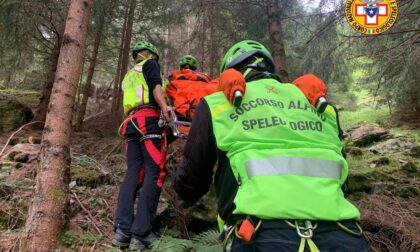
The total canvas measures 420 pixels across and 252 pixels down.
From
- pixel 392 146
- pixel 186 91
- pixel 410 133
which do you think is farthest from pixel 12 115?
pixel 410 133

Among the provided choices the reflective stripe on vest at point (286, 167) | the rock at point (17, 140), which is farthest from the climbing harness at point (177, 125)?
the rock at point (17, 140)

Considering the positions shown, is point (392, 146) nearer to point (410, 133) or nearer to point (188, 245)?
point (410, 133)

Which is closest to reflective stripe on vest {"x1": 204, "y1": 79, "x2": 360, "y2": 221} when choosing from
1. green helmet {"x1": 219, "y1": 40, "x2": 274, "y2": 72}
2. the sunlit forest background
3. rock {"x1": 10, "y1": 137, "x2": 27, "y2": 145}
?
green helmet {"x1": 219, "y1": 40, "x2": 274, "y2": 72}

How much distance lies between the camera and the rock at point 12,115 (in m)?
9.86

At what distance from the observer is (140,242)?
3746mm

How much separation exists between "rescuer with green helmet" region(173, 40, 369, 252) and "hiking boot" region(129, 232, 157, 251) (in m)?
1.65


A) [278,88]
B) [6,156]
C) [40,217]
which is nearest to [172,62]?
[6,156]

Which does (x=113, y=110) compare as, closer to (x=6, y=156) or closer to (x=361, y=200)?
(x=6, y=156)

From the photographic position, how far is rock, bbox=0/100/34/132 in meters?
9.86

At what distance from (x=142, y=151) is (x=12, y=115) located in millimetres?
7664

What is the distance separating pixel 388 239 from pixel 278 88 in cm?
313

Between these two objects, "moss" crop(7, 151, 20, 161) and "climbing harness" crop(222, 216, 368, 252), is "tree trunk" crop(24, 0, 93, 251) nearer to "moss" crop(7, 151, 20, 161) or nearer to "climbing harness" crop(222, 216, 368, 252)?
"climbing harness" crop(222, 216, 368, 252)

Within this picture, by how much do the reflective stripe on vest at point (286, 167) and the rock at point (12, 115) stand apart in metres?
9.71

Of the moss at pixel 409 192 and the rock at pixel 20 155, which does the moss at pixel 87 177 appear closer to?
the rock at pixel 20 155
